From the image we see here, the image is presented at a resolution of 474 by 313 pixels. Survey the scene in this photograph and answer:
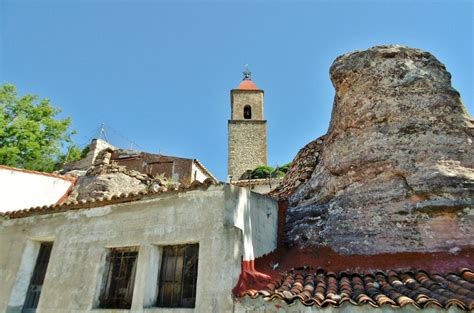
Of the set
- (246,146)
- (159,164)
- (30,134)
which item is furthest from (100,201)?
(246,146)

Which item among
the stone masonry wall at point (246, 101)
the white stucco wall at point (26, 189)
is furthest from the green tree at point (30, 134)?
the stone masonry wall at point (246, 101)

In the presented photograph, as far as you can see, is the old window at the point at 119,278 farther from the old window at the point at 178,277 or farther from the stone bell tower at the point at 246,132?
the stone bell tower at the point at 246,132

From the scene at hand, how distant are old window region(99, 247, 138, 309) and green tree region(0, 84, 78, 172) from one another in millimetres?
21132

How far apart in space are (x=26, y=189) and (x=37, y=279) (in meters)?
4.62

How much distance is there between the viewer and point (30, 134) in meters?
27.5

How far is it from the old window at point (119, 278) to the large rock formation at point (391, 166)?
4089 millimetres

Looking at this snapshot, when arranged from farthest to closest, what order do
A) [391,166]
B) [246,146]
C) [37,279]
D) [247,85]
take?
[247,85] → [246,146] → [37,279] → [391,166]

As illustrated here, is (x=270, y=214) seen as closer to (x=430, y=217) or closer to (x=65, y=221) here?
(x=430, y=217)

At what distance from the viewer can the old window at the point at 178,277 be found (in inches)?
291

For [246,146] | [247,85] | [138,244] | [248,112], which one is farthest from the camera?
[247,85]

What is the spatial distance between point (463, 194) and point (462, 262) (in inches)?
60.4

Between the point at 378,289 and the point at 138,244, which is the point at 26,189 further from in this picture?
the point at 378,289

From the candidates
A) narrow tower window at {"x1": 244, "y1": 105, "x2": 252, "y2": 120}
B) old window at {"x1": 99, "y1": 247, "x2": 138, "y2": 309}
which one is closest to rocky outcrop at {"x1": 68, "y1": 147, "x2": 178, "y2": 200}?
old window at {"x1": 99, "y1": 247, "x2": 138, "y2": 309}

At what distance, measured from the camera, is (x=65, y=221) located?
940 cm
